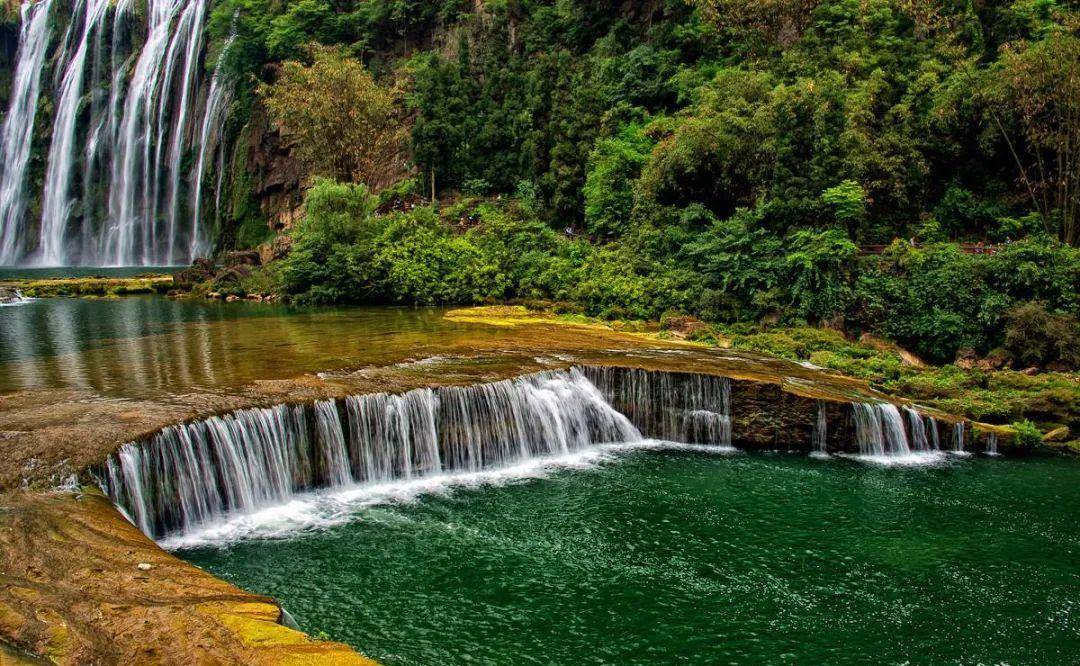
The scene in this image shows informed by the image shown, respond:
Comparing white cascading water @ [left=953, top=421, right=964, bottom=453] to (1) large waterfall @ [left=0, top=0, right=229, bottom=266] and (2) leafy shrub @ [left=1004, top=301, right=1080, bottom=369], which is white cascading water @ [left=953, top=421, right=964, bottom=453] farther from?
(1) large waterfall @ [left=0, top=0, right=229, bottom=266]

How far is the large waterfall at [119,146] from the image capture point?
49688mm


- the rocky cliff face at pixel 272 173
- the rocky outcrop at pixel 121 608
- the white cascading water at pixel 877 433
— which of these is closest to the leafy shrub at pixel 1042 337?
the white cascading water at pixel 877 433

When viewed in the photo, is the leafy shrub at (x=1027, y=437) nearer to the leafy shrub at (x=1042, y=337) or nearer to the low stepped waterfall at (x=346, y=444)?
the leafy shrub at (x=1042, y=337)

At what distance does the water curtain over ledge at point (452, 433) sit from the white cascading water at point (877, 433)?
0.06ft

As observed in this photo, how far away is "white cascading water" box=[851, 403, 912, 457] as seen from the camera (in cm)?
1394

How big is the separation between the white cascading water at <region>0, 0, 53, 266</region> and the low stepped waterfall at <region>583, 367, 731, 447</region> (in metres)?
54.0

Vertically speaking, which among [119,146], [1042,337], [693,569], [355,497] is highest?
[119,146]

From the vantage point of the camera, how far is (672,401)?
14797mm

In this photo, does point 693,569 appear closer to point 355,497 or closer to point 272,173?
point 355,497

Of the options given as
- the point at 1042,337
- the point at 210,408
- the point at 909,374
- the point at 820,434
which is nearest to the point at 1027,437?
the point at 909,374

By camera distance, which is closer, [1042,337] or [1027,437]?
[1027,437]

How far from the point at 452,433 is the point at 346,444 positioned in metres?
1.96

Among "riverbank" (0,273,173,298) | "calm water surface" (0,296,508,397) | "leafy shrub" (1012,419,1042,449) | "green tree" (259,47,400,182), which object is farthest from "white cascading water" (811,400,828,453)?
"riverbank" (0,273,173,298)

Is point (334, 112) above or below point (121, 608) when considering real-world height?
above
